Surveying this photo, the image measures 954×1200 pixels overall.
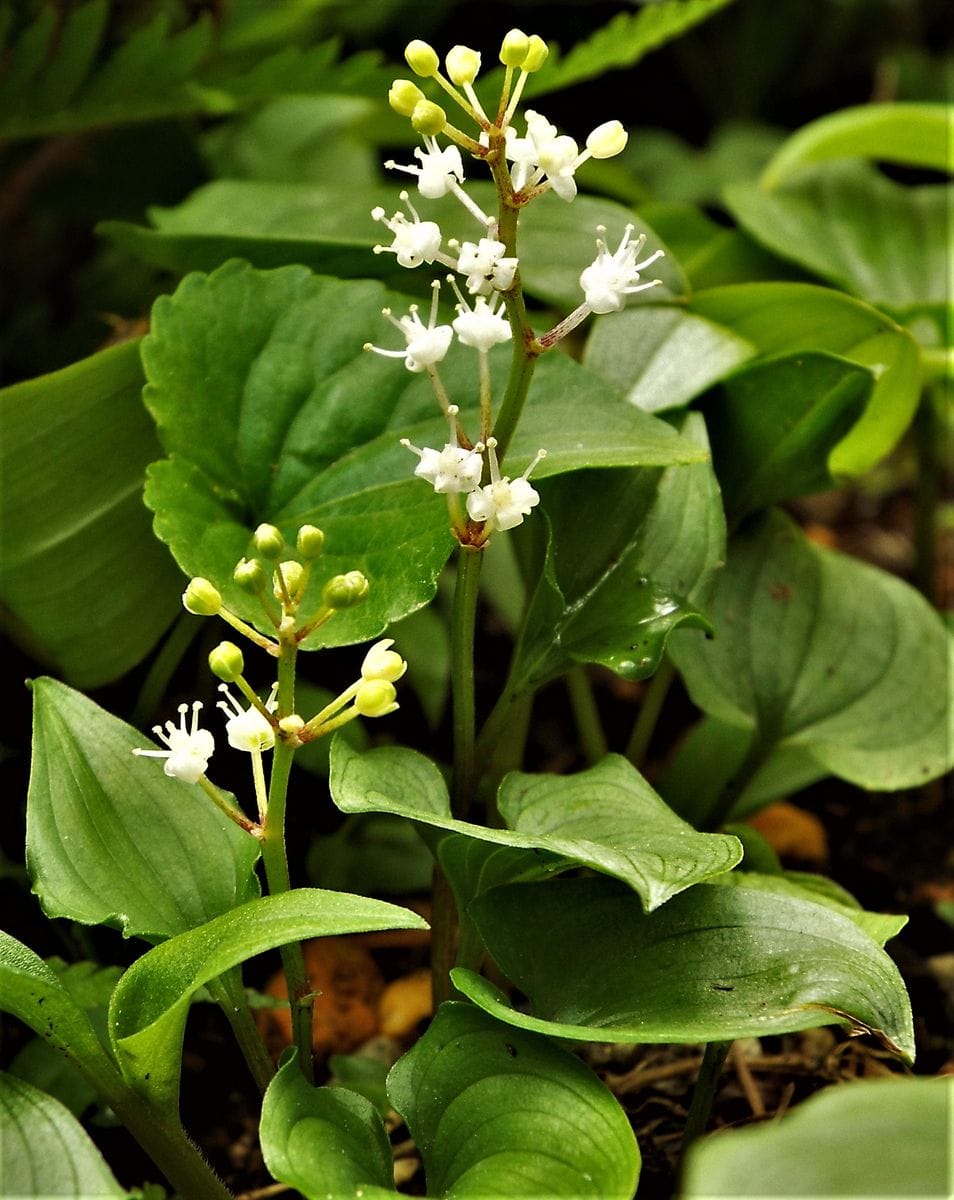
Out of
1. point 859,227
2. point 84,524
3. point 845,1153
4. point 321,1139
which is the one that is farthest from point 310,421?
point 859,227

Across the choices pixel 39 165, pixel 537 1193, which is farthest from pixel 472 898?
pixel 39 165

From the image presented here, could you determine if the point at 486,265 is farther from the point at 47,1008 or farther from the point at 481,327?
the point at 47,1008

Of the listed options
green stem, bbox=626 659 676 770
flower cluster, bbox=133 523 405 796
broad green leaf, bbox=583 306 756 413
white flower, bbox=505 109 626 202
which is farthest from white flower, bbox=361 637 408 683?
green stem, bbox=626 659 676 770

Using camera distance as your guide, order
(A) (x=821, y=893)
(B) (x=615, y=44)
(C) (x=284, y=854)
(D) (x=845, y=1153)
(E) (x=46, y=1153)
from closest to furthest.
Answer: (D) (x=845, y=1153) → (E) (x=46, y=1153) → (C) (x=284, y=854) → (A) (x=821, y=893) → (B) (x=615, y=44)

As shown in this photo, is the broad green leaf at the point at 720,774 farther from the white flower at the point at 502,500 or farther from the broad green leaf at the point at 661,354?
the white flower at the point at 502,500

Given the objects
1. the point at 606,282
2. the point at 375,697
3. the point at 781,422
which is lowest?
the point at 781,422

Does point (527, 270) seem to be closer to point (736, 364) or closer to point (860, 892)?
point (736, 364)
